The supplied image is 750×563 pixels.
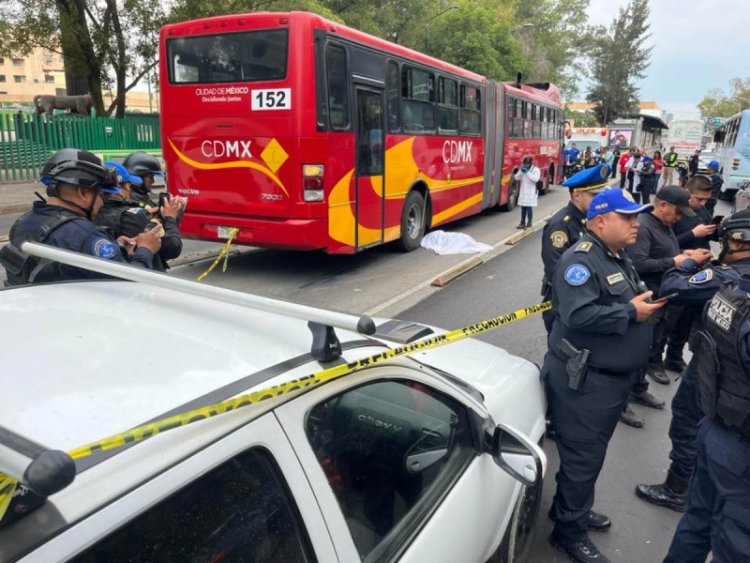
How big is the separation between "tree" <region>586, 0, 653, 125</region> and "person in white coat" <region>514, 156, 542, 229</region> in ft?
223

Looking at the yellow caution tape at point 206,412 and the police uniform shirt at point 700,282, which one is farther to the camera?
the police uniform shirt at point 700,282

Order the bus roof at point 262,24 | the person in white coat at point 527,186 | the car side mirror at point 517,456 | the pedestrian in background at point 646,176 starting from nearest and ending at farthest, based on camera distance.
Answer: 1. the car side mirror at point 517,456
2. the bus roof at point 262,24
3. the person in white coat at point 527,186
4. the pedestrian in background at point 646,176

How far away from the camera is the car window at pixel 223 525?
1.06 m

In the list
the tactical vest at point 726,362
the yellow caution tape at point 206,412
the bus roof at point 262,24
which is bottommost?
the tactical vest at point 726,362

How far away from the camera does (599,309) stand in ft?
8.58

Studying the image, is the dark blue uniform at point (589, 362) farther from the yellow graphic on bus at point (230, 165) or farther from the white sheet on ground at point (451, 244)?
the white sheet on ground at point (451, 244)

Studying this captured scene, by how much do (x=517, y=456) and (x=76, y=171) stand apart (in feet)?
8.66

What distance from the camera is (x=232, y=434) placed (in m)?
1.21

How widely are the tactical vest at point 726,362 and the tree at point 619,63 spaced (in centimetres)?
7836

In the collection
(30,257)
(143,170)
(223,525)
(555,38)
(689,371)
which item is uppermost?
(555,38)

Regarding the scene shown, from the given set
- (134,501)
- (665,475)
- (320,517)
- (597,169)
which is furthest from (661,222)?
(134,501)

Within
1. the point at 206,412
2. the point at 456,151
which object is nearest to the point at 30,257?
the point at 206,412

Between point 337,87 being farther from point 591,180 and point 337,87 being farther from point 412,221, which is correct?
point 591,180

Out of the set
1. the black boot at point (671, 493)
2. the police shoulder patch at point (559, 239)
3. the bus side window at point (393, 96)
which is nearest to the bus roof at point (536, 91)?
the bus side window at point (393, 96)
